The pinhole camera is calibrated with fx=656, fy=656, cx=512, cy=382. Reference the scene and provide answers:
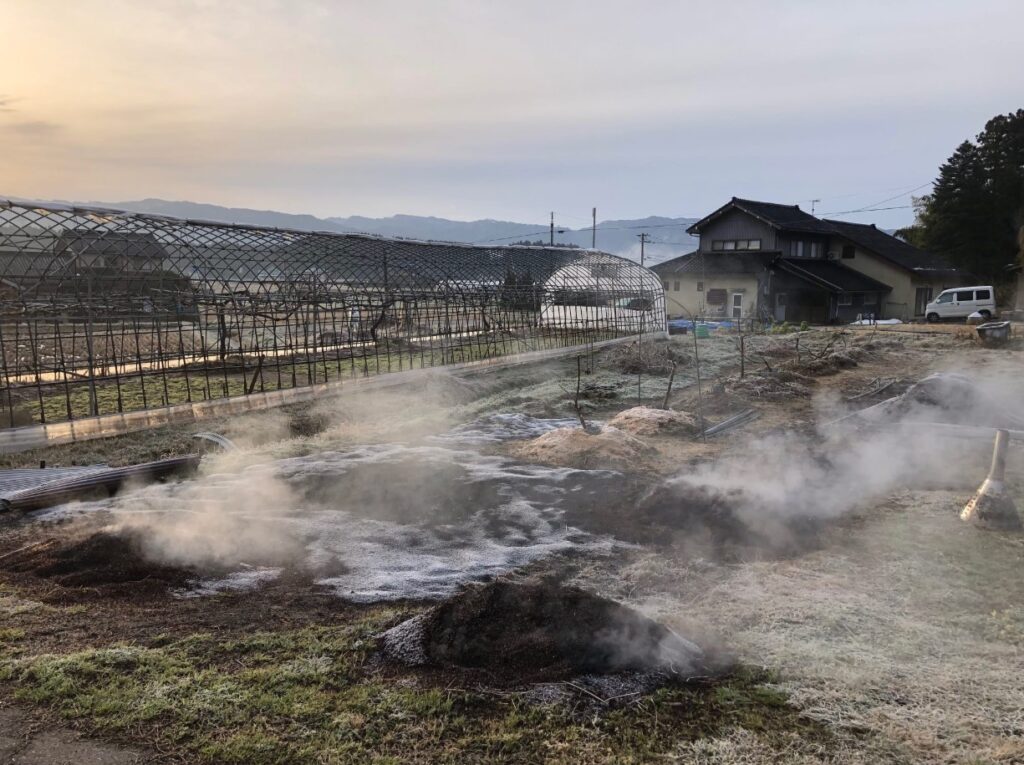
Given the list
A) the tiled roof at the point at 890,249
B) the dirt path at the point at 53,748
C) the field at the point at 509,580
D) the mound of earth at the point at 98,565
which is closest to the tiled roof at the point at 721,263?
the tiled roof at the point at 890,249

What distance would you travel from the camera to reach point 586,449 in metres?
7.64

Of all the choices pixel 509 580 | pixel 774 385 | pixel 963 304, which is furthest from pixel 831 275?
pixel 509 580

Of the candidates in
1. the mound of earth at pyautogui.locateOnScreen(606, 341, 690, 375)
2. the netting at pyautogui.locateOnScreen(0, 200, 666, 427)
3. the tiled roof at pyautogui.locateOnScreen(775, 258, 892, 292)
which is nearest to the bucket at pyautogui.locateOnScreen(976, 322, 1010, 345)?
the mound of earth at pyautogui.locateOnScreen(606, 341, 690, 375)

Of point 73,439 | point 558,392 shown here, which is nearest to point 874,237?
point 558,392

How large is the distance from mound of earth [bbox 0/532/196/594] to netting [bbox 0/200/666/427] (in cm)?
482

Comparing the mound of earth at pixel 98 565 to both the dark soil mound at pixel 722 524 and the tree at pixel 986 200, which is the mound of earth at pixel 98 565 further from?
the tree at pixel 986 200

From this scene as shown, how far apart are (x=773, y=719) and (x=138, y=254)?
1262 centimetres

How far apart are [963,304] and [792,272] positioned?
6.33 metres

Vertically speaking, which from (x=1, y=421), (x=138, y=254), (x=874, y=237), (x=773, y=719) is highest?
(x=874, y=237)

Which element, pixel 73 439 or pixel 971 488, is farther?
pixel 73 439

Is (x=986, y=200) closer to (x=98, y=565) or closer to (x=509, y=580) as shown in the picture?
(x=509, y=580)

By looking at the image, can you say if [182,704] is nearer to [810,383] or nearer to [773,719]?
[773,719]

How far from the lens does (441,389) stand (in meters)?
11.7

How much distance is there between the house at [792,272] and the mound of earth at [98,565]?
25.6 meters
